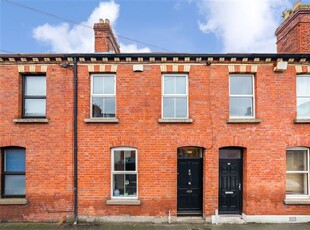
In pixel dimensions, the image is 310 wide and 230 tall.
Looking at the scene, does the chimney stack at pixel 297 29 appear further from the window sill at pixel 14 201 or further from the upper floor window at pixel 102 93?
the window sill at pixel 14 201

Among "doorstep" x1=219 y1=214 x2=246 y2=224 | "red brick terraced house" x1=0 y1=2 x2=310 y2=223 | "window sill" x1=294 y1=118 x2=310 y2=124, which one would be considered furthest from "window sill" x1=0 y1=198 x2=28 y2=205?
"window sill" x1=294 y1=118 x2=310 y2=124

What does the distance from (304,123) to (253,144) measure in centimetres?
210

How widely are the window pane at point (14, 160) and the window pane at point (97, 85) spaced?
12.0ft

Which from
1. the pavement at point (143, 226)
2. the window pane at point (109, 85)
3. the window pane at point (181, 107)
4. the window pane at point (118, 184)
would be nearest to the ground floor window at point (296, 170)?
the pavement at point (143, 226)

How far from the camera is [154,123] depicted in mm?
8883

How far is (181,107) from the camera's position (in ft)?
29.9

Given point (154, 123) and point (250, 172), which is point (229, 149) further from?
point (154, 123)

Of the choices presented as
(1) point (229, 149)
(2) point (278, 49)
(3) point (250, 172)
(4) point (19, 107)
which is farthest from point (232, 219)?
(4) point (19, 107)

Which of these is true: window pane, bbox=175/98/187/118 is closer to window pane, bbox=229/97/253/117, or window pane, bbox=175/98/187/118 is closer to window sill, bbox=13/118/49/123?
window pane, bbox=229/97/253/117

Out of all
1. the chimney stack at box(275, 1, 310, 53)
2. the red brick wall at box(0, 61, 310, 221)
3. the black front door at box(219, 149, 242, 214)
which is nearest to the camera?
the red brick wall at box(0, 61, 310, 221)

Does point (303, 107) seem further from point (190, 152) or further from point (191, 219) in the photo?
point (191, 219)

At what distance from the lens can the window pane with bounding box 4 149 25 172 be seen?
8.99 meters

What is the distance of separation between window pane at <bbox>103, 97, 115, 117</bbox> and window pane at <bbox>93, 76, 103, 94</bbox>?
41 cm

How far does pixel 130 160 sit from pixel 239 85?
5.17 meters
